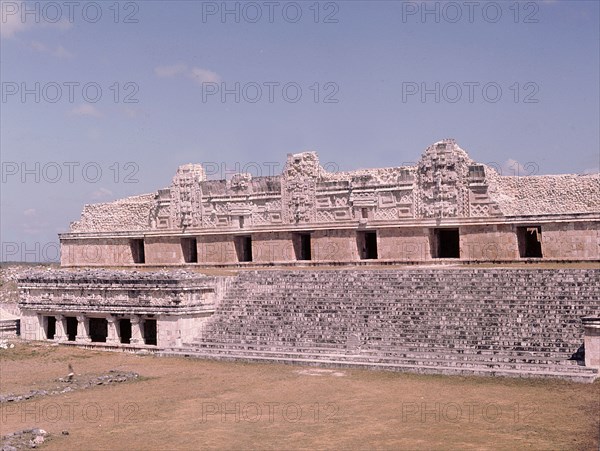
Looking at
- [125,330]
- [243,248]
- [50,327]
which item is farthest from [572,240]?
[50,327]

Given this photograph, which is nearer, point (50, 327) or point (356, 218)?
point (50, 327)

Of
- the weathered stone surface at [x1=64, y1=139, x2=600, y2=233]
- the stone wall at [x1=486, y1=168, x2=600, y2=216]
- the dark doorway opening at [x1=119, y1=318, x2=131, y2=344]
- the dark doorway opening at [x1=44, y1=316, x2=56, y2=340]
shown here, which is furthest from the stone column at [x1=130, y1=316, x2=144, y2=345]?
the stone wall at [x1=486, y1=168, x2=600, y2=216]

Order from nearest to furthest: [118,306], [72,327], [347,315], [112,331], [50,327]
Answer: [347,315]
[118,306]
[112,331]
[50,327]
[72,327]

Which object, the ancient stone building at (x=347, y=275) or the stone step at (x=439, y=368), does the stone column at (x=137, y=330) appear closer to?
the ancient stone building at (x=347, y=275)

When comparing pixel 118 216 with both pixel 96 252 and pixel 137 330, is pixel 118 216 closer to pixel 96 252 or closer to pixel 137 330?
pixel 96 252

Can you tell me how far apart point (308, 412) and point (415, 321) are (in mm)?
5500

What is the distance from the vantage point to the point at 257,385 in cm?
1431

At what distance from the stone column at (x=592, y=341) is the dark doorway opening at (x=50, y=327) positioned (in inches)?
612

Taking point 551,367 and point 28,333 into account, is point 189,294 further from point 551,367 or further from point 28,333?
point 551,367

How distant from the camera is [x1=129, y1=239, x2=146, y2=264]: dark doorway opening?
29.7 m

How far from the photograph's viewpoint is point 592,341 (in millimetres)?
13609

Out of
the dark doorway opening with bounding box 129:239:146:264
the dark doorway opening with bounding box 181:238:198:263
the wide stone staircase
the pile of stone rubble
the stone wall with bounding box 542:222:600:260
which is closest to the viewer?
the pile of stone rubble

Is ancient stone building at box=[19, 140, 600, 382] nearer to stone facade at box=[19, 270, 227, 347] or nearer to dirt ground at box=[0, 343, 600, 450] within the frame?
stone facade at box=[19, 270, 227, 347]

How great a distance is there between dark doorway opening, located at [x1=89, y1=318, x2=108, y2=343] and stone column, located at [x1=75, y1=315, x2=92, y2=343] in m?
1.39
